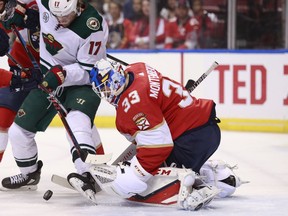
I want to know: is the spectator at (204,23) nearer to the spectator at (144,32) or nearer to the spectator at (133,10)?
the spectator at (144,32)

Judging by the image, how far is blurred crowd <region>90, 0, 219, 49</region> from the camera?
809 centimetres

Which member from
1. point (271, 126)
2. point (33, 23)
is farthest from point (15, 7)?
point (271, 126)

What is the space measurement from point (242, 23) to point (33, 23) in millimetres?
3427

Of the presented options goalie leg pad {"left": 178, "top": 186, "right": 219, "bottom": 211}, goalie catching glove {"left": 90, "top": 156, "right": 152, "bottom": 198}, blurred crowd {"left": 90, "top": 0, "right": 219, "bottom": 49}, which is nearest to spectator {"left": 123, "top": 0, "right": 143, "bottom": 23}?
blurred crowd {"left": 90, "top": 0, "right": 219, "bottom": 49}

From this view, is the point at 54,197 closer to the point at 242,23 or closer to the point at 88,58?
the point at 88,58

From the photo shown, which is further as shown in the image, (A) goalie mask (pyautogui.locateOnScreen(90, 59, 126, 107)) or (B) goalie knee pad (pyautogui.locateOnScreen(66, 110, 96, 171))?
(B) goalie knee pad (pyautogui.locateOnScreen(66, 110, 96, 171))

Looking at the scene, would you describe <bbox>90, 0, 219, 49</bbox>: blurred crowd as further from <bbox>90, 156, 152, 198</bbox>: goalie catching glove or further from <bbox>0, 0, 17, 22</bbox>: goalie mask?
<bbox>90, 156, 152, 198</bbox>: goalie catching glove

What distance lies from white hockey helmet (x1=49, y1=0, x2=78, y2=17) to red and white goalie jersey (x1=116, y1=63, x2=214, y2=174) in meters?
0.41

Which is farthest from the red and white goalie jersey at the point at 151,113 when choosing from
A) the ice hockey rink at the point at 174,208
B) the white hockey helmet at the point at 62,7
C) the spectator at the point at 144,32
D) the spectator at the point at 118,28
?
the spectator at the point at 118,28

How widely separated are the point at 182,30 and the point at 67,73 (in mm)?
3717

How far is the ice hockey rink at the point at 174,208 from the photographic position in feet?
14.1

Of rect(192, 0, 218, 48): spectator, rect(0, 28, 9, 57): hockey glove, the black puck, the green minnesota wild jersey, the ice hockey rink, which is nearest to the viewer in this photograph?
the ice hockey rink

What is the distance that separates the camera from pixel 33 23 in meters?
4.87

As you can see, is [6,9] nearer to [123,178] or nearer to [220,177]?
[123,178]
